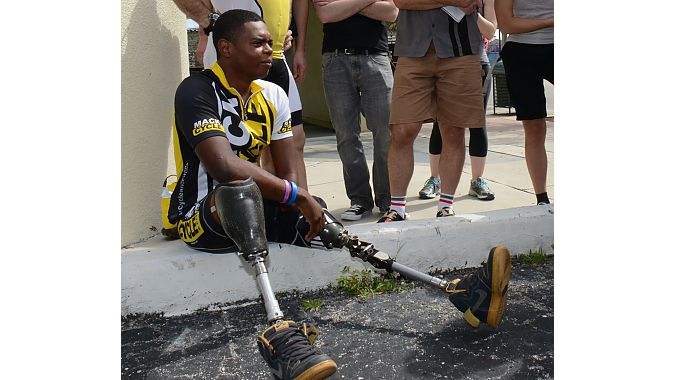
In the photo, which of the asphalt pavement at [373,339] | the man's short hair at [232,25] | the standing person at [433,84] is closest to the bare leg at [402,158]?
the standing person at [433,84]

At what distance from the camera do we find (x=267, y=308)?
248 cm

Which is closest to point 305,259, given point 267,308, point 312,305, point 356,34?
point 312,305

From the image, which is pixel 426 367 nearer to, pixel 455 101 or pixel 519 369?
pixel 519 369

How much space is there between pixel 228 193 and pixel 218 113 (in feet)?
1.96

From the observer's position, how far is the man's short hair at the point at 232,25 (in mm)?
3193

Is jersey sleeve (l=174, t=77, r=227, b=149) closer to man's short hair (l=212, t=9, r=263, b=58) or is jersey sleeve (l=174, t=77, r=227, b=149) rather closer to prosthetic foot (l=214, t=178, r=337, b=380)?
man's short hair (l=212, t=9, r=263, b=58)

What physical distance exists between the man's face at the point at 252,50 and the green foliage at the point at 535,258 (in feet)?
5.56

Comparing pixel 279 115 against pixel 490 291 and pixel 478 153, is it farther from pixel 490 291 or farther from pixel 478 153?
pixel 478 153

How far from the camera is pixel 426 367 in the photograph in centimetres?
254

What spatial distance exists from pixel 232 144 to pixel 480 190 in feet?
8.19

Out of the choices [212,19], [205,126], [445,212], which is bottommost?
[445,212]

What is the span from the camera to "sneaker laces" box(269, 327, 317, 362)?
2.27 meters

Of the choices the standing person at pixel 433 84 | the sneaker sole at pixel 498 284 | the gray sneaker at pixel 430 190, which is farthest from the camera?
the gray sneaker at pixel 430 190

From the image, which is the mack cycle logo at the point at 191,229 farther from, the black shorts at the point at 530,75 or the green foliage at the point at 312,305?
the black shorts at the point at 530,75
